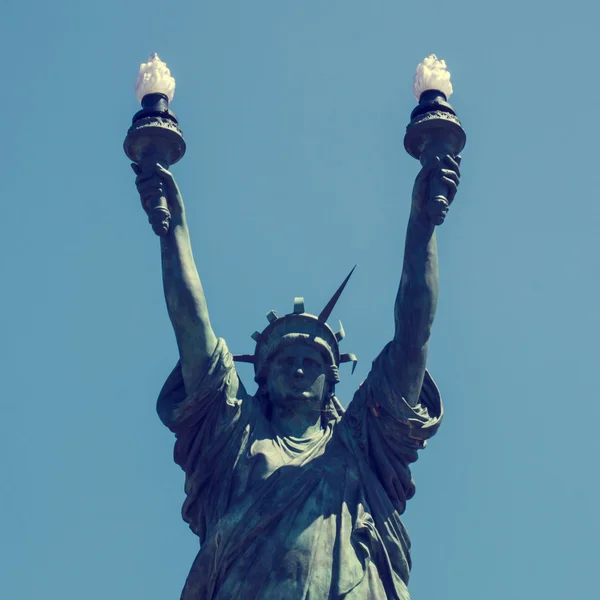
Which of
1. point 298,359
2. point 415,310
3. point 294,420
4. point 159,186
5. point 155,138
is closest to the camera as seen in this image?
point 415,310

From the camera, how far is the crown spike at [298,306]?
20.2 meters

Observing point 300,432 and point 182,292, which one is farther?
point 300,432

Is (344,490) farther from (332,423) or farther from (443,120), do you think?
(443,120)

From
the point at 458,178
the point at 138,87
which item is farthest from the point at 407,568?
the point at 138,87

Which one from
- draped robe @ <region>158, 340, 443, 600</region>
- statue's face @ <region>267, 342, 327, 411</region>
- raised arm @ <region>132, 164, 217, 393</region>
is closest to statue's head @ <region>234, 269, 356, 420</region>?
statue's face @ <region>267, 342, 327, 411</region>

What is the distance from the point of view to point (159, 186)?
19469 mm

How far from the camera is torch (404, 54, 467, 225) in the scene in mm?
19375

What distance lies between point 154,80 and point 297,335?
8.48 ft

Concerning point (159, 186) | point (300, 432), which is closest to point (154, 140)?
point (159, 186)

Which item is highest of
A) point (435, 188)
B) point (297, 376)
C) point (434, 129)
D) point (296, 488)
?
point (434, 129)

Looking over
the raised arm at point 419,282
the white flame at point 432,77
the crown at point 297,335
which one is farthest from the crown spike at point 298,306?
the white flame at point 432,77

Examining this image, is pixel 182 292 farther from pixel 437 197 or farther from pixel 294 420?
pixel 437 197

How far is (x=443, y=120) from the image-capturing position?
1952cm

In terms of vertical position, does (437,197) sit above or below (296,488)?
above
